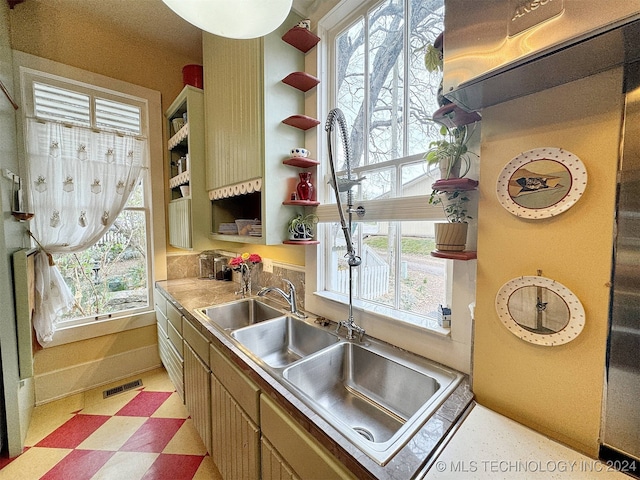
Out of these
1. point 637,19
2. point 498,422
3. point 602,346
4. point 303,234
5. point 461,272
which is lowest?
point 498,422

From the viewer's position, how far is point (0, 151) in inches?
61.0

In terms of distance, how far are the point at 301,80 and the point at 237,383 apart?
5.44 ft

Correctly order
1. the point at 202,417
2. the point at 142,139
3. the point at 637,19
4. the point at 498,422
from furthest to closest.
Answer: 1. the point at 142,139
2. the point at 202,417
3. the point at 498,422
4. the point at 637,19

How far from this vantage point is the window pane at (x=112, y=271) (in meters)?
2.21

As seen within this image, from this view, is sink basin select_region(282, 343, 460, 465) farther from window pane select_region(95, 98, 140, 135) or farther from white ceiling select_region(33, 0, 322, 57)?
white ceiling select_region(33, 0, 322, 57)

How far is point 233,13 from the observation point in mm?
858

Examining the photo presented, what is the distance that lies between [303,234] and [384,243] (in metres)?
0.50

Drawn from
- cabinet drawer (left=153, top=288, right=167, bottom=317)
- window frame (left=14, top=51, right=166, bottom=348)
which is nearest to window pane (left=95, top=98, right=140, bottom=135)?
window frame (left=14, top=51, right=166, bottom=348)

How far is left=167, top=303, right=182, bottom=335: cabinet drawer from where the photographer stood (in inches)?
71.3

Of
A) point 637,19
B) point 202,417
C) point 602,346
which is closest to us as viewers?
point 637,19

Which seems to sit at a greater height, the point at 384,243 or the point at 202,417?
the point at 384,243

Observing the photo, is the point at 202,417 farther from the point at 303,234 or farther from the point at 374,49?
the point at 374,49

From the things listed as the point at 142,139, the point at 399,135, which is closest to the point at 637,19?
the point at 399,135

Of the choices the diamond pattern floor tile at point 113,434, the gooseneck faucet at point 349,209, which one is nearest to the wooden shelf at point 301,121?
the gooseneck faucet at point 349,209
